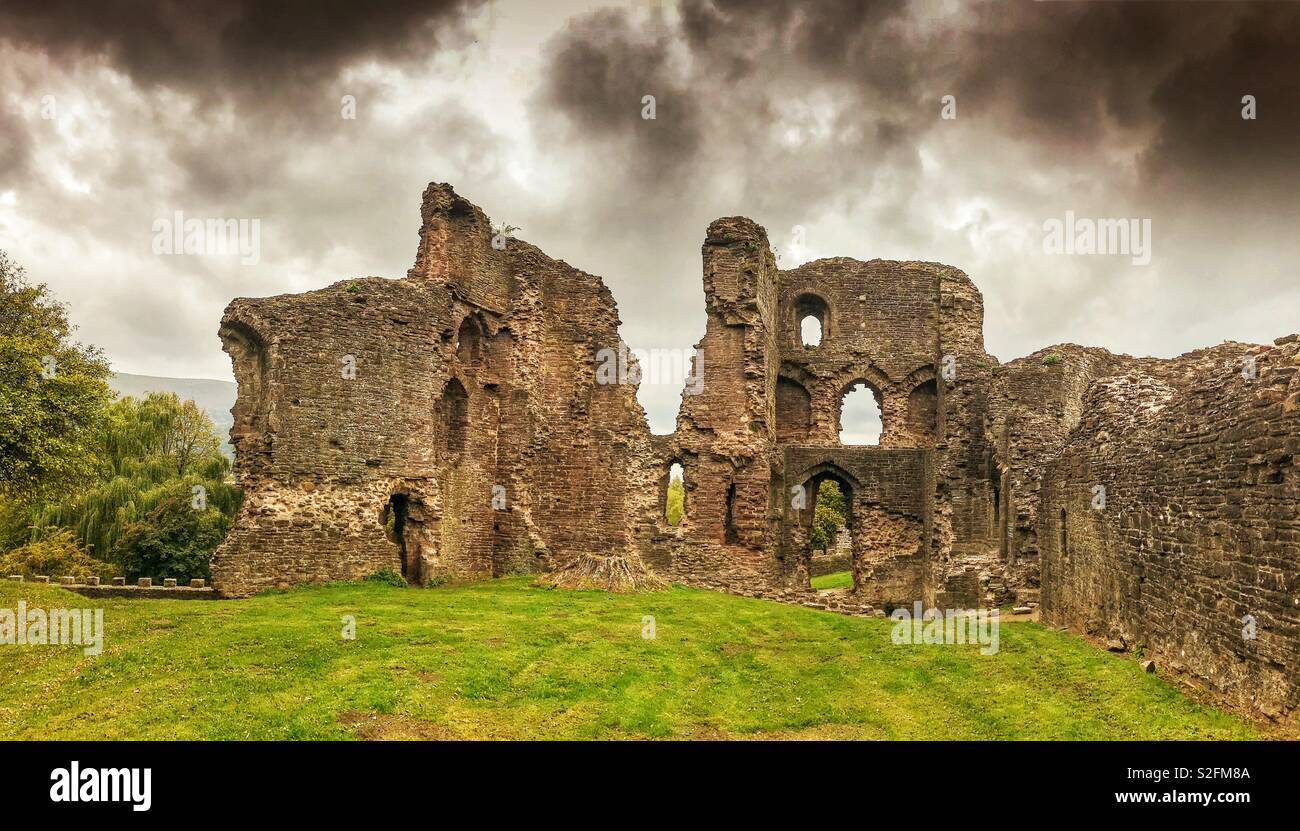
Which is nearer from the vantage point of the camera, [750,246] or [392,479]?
[392,479]

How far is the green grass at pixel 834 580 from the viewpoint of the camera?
30172 mm

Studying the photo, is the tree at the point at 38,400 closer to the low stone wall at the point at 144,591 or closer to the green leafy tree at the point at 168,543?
the low stone wall at the point at 144,591

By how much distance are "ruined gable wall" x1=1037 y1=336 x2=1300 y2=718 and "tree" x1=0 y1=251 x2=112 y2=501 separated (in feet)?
63.2

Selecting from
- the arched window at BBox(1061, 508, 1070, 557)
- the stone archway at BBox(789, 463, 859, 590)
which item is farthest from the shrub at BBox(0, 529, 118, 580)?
the arched window at BBox(1061, 508, 1070, 557)

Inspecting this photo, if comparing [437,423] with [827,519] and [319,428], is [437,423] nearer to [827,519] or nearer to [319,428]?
[319,428]

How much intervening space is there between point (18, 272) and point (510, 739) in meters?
18.4

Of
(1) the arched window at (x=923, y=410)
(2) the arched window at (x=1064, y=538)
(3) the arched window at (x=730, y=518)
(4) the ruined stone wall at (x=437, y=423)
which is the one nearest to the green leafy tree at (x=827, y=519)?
(1) the arched window at (x=923, y=410)

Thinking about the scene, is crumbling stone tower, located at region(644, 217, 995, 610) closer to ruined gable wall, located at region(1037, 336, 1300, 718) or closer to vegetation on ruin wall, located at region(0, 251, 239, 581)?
ruined gable wall, located at region(1037, 336, 1300, 718)

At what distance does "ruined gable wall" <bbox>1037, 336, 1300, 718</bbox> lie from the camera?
7320mm

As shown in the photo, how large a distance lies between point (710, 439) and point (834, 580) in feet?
43.7

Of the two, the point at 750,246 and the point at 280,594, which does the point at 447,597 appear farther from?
the point at 750,246

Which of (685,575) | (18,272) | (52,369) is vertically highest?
(18,272)

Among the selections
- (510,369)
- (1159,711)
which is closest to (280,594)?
(510,369)

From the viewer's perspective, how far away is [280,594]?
16.0 meters
